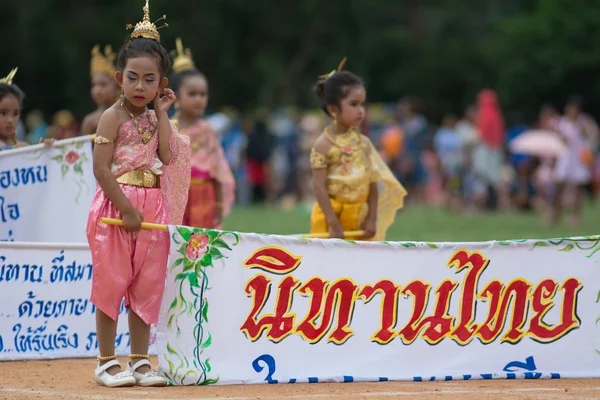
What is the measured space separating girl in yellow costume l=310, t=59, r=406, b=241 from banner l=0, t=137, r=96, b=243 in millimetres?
1739

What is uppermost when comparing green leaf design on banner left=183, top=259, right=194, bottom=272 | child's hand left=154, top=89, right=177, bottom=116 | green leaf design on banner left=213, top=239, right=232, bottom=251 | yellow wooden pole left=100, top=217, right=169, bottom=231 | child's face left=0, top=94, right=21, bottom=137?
child's face left=0, top=94, right=21, bottom=137

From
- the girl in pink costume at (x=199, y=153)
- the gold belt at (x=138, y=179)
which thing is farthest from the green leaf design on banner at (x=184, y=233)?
the girl in pink costume at (x=199, y=153)

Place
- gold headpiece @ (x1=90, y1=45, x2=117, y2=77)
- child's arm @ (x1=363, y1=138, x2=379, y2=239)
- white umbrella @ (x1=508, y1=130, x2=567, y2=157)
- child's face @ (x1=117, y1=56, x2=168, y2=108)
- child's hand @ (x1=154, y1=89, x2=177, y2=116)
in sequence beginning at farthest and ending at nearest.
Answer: white umbrella @ (x1=508, y1=130, x2=567, y2=157) → gold headpiece @ (x1=90, y1=45, x2=117, y2=77) → child's arm @ (x1=363, y1=138, x2=379, y2=239) → child's hand @ (x1=154, y1=89, x2=177, y2=116) → child's face @ (x1=117, y1=56, x2=168, y2=108)

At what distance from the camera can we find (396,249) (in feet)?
21.7

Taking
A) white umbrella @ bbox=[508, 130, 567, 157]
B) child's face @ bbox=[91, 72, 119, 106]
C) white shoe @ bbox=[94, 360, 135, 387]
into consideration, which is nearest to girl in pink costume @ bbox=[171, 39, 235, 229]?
child's face @ bbox=[91, 72, 119, 106]

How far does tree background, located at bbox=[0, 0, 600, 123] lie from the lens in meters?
31.5

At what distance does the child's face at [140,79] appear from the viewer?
6.36m

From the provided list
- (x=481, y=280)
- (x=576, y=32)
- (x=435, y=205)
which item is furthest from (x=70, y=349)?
(x=576, y=32)

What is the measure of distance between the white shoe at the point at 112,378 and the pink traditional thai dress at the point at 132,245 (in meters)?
0.29

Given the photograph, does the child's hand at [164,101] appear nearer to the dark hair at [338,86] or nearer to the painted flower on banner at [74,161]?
the dark hair at [338,86]

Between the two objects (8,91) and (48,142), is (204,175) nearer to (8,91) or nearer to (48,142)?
(48,142)

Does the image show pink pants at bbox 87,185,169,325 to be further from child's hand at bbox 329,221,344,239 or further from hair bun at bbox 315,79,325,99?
hair bun at bbox 315,79,325,99

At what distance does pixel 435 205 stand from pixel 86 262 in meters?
18.9

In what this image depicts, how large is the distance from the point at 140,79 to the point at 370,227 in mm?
2444
